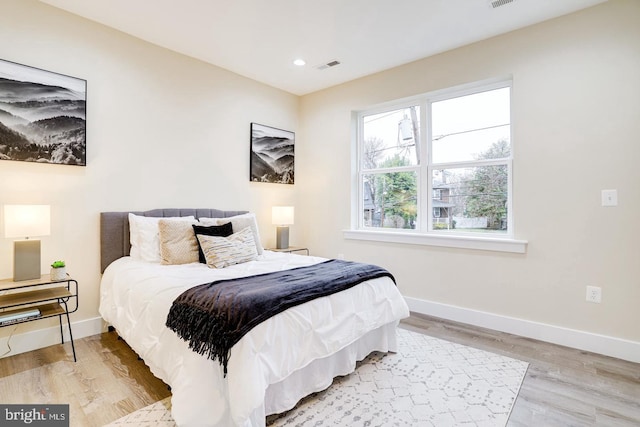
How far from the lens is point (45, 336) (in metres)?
2.69

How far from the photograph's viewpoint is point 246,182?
165 inches

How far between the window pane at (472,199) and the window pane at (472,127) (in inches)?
6.2

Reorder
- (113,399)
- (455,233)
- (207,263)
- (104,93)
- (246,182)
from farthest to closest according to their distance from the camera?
Result: (246,182) < (455,233) < (104,93) < (207,263) < (113,399)

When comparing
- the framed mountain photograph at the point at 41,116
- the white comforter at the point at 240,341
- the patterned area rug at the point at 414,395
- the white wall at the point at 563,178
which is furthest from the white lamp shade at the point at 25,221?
the white wall at the point at 563,178

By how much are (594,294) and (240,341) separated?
111 inches

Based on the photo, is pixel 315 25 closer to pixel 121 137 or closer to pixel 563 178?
pixel 121 137

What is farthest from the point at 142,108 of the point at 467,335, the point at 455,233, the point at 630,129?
the point at 630,129

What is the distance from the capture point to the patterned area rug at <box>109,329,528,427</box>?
1791 mm

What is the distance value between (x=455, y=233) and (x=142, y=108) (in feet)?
11.1

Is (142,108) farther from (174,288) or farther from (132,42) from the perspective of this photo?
(174,288)

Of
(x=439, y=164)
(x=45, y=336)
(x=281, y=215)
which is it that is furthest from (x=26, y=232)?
(x=439, y=164)

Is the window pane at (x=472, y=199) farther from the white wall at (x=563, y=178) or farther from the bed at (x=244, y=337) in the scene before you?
the bed at (x=244, y=337)

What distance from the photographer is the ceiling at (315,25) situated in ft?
8.75

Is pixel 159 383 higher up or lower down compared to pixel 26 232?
lower down
